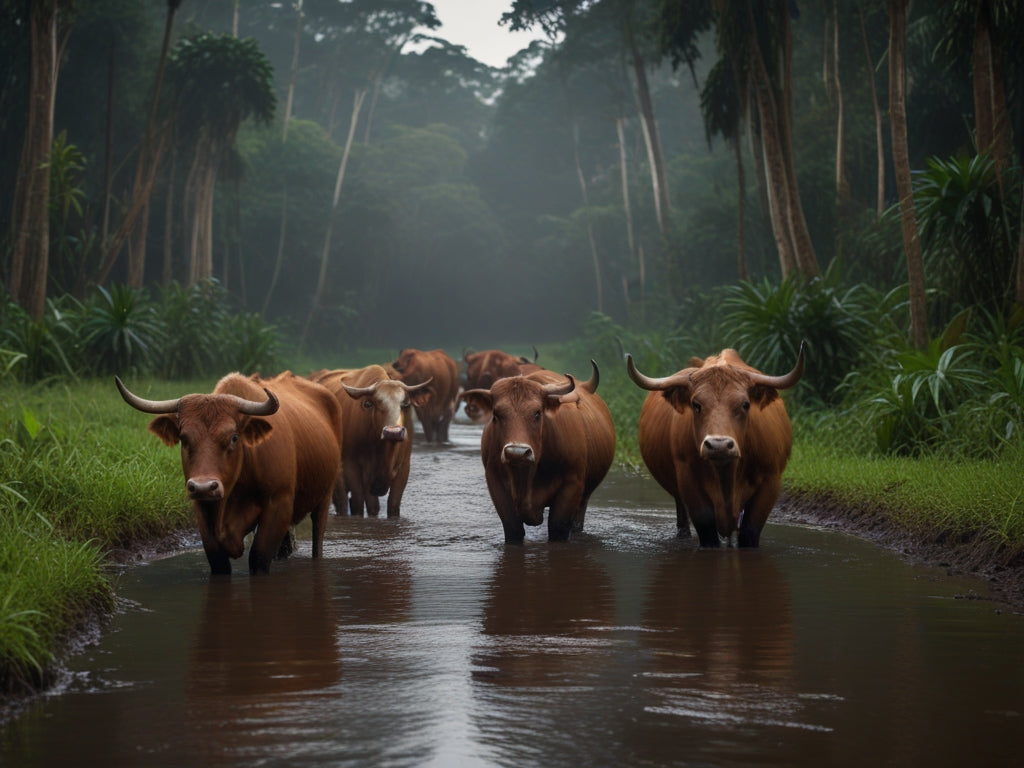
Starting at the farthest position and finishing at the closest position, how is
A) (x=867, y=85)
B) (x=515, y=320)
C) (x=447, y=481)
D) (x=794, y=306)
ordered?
(x=515, y=320), (x=867, y=85), (x=794, y=306), (x=447, y=481)

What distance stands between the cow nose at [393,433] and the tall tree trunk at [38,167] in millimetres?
8855

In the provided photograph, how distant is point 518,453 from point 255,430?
5.96 feet

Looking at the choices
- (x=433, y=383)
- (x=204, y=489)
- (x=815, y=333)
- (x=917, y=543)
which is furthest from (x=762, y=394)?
(x=433, y=383)

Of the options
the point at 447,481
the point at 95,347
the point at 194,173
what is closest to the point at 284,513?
the point at 447,481

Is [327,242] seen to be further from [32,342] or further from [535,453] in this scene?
[535,453]

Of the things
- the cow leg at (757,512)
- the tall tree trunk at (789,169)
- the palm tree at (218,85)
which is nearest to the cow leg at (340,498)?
the cow leg at (757,512)

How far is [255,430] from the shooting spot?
711cm

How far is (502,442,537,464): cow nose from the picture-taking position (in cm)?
816

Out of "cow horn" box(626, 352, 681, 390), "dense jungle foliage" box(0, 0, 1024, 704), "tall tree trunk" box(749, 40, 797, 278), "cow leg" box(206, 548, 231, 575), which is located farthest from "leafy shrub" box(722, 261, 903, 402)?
"cow leg" box(206, 548, 231, 575)

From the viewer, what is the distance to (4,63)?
75.0ft

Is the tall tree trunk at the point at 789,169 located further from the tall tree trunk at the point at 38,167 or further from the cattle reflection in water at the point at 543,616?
the tall tree trunk at the point at 38,167

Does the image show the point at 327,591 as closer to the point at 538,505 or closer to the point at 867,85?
the point at 538,505

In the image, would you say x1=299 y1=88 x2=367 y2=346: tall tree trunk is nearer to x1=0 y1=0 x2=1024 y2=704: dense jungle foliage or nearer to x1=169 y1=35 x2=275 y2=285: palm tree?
x1=0 y1=0 x2=1024 y2=704: dense jungle foliage

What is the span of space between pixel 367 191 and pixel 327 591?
4376 centimetres
